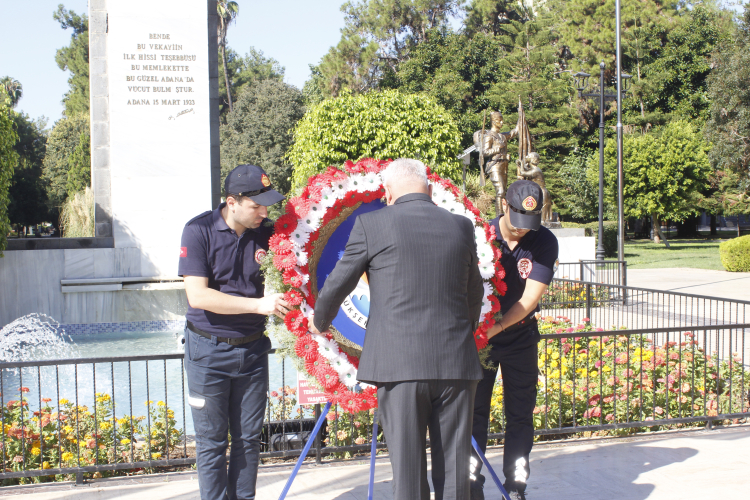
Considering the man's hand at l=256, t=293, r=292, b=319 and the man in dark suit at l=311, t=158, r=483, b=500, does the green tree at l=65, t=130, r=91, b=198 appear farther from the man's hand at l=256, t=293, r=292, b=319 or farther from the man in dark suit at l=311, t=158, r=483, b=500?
the man in dark suit at l=311, t=158, r=483, b=500

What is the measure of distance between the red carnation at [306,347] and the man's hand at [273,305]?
205mm

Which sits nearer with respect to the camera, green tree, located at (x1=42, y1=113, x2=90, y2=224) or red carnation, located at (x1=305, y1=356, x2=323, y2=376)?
red carnation, located at (x1=305, y1=356, x2=323, y2=376)

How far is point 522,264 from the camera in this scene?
3.81 metres

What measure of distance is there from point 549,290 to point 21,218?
4034 cm

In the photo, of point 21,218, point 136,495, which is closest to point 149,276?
point 136,495

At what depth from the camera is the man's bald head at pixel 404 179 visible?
2781 millimetres

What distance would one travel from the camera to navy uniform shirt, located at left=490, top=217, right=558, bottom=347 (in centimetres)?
377

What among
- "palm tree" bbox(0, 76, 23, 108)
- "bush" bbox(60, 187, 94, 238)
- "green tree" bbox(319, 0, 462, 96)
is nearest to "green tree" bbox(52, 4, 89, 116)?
"palm tree" bbox(0, 76, 23, 108)

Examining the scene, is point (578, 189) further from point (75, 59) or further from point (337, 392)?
point (75, 59)

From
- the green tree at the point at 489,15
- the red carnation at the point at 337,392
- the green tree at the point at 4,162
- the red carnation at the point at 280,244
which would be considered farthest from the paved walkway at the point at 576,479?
the green tree at the point at 489,15

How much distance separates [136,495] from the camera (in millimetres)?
4250

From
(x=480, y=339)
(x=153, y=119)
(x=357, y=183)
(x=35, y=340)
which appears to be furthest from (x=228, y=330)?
(x=35, y=340)

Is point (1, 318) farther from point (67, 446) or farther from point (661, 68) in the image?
point (661, 68)

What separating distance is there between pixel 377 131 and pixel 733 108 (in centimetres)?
2145
